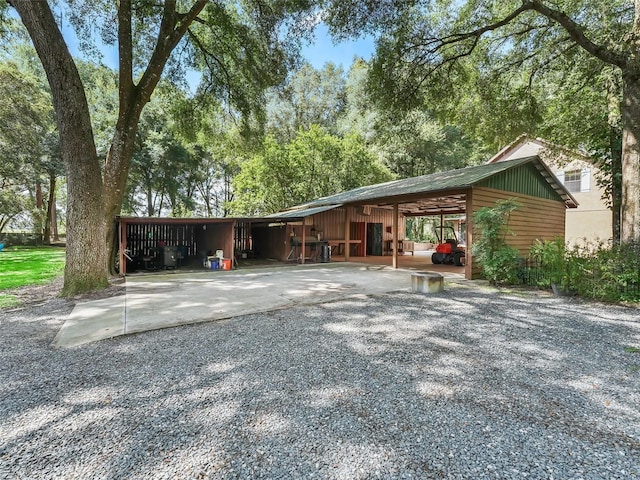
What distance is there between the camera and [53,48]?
20.0 feet

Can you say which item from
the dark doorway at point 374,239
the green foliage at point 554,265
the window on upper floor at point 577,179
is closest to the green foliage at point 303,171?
the dark doorway at point 374,239

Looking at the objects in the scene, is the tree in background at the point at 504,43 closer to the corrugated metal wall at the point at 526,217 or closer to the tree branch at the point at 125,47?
the corrugated metal wall at the point at 526,217

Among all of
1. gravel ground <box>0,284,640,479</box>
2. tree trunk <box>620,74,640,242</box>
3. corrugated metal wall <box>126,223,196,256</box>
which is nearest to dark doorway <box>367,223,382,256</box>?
corrugated metal wall <box>126,223,196,256</box>

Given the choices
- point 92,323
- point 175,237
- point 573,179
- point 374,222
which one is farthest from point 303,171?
point 92,323

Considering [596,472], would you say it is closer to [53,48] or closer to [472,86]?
[53,48]

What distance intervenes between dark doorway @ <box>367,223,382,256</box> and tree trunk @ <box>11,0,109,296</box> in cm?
1263

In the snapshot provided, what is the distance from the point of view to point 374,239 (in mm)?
16984

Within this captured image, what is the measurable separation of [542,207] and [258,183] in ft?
51.6

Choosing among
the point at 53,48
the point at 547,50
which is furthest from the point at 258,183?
the point at 547,50

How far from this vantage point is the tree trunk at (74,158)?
6109 millimetres

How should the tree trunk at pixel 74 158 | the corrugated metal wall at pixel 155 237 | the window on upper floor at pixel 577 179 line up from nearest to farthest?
the tree trunk at pixel 74 158, the corrugated metal wall at pixel 155 237, the window on upper floor at pixel 577 179

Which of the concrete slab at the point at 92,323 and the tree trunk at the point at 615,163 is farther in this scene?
the tree trunk at the point at 615,163

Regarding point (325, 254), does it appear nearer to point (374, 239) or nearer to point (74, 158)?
point (374, 239)

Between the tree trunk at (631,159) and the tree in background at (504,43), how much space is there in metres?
0.02
